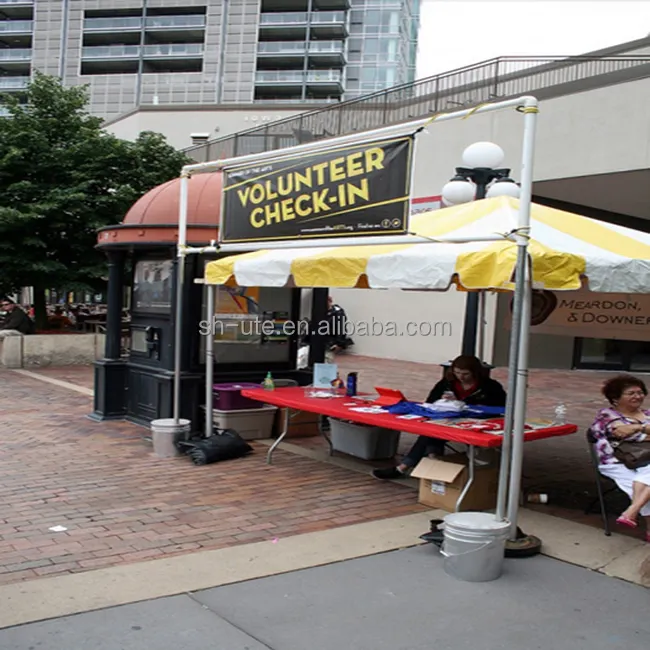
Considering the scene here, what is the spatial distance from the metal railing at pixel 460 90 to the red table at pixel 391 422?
795cm

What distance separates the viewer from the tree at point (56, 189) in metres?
16.0

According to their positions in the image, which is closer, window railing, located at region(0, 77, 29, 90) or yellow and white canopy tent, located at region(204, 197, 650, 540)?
yellow and white canopy tent, located at region(204, 197, 650, 540)

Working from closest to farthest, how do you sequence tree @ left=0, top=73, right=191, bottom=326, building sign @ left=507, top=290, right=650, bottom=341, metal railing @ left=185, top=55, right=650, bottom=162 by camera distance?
building sign @ left=507, top=290, right=650, bottom=341
metal railing @ left=185, top=55, right=650, bottom=162
tree @ left=0, top=73, right=191, bottom=326

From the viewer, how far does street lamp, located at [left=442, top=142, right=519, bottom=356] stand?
8016mm

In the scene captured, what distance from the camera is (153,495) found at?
5.96 m

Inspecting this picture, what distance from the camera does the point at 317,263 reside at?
619cm

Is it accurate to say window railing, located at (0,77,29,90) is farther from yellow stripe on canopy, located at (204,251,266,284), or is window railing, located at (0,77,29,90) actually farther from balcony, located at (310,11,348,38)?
yellow stripe on canopy, located at (204,251,266,284)

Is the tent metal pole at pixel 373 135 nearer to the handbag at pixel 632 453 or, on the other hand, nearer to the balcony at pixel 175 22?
the handbag at pixel 632 453

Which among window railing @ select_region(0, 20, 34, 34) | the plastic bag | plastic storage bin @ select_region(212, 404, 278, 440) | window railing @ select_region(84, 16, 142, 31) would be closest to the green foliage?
plastic storage bin @ select_region(212, 404, 278, 440)

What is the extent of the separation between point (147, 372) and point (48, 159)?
33.7 feet

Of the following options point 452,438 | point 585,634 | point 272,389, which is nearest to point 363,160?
point 452,438

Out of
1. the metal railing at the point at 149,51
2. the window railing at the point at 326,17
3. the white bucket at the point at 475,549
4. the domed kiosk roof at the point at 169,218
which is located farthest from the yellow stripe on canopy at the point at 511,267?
the metal railing at the point at 149,51

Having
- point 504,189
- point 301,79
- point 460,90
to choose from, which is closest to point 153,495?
point 504,189

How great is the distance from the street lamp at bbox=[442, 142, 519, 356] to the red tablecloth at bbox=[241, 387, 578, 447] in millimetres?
1840
